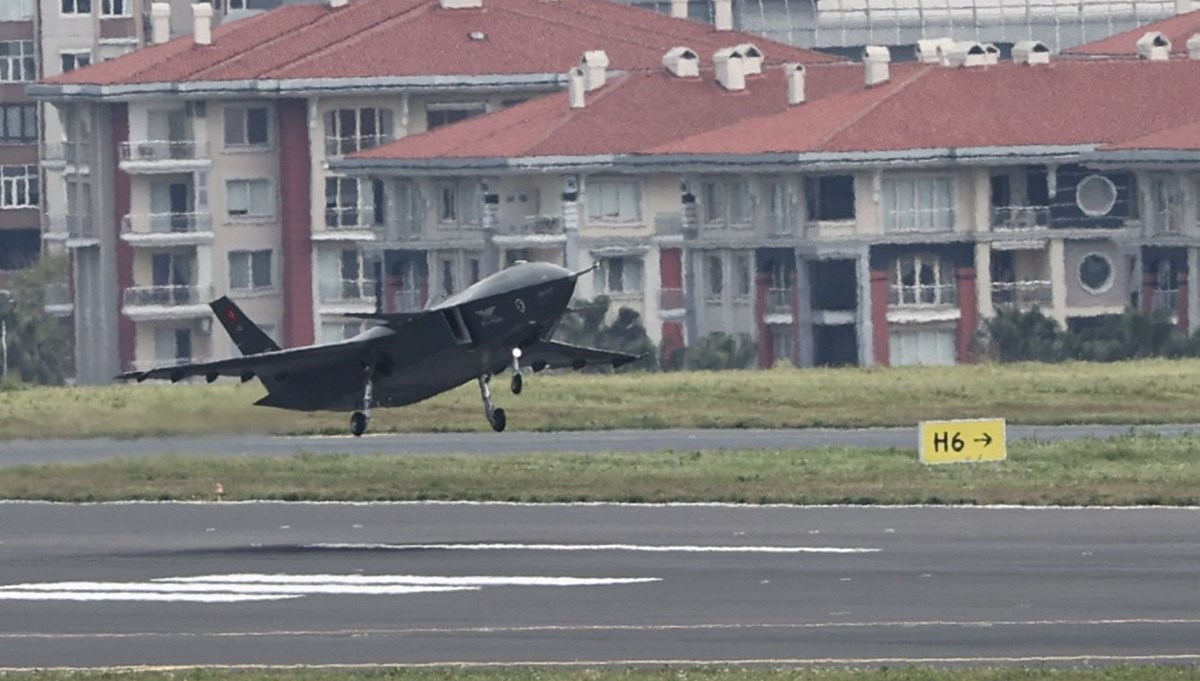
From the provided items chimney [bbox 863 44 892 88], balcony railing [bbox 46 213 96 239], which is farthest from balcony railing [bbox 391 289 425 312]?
chimney [bbox 863 44 892 88]

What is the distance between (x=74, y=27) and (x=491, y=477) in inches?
4612

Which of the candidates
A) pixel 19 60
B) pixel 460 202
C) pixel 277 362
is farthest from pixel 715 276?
pixel 277 362

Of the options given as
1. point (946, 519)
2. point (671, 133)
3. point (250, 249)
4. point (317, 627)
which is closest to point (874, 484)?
A: point (946, 519)

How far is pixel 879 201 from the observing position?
127 meters

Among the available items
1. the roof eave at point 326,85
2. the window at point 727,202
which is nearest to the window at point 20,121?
the roof eave at point 326,85

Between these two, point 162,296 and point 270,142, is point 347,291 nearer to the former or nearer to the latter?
point 270,142

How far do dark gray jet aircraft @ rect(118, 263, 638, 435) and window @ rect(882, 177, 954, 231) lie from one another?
72.6m

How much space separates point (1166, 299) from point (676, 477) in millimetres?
67342

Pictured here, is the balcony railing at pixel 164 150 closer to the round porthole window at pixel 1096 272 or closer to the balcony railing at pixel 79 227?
the balcony railing at pixel 79 227

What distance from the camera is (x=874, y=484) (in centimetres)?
5722

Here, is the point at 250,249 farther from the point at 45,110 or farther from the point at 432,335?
the point at 432,335

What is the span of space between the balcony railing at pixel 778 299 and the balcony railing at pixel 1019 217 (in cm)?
848

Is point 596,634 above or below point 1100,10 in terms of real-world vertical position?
below

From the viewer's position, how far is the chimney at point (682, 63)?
138375 mm
